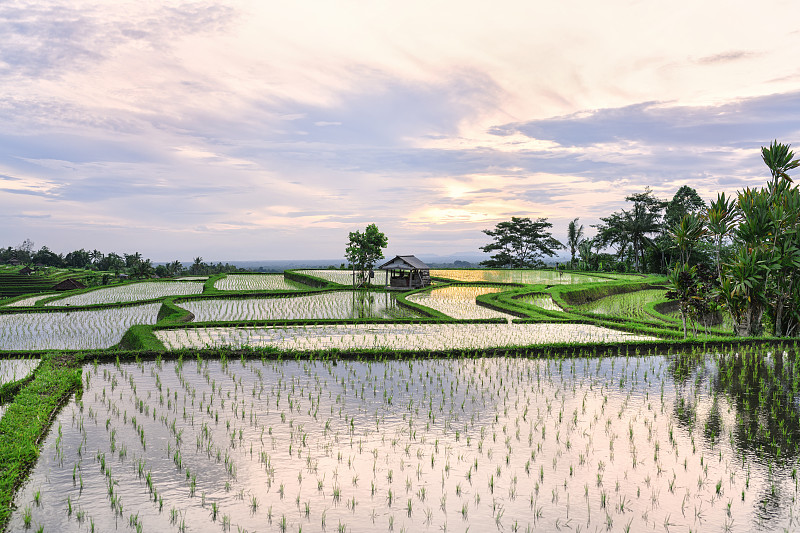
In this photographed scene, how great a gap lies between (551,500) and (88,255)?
224ft

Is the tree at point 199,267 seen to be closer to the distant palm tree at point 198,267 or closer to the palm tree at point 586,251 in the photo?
the distant palm tree at point 198,267

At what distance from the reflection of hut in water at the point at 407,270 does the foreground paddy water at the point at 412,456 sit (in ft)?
56.8

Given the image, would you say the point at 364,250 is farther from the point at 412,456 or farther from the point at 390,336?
the point at 412,456

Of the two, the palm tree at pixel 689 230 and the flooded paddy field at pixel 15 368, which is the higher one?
the palm tree at pixel 689 230

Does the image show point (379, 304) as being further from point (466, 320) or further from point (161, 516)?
point (161, 516)

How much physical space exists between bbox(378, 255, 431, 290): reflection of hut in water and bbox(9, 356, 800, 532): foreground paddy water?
17312 mm

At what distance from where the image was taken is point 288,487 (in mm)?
5145

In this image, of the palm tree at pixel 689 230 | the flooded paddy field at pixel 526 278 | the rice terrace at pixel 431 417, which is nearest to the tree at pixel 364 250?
the flooded paddy field at pixel 526 278

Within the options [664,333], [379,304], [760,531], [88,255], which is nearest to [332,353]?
[760,531]

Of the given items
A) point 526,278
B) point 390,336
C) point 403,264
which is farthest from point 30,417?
point 526,278

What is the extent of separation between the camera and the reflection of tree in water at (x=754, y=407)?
221 inches

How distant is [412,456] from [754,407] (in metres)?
5.51

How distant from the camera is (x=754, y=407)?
7723mm

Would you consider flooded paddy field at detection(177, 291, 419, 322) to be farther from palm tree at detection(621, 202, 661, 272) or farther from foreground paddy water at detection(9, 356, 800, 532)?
palm tree at detection(621, 202, 661, 272)
